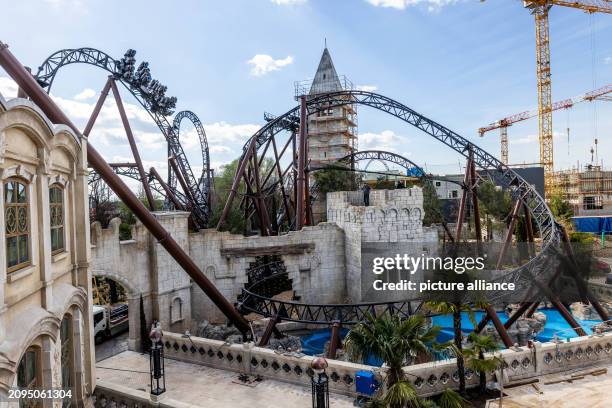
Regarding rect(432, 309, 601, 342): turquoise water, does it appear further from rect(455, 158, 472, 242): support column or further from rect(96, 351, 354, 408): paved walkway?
rect(96, 351, 354, 408): paved walkway

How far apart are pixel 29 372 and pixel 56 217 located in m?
3.17

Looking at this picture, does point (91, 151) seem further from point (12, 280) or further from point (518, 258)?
point (518, 258)

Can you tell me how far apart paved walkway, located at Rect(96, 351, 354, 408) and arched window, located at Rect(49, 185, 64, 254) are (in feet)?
19.1

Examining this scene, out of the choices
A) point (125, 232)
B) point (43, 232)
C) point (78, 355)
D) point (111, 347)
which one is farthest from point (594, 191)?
point (43, 232)

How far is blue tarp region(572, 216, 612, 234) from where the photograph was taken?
46781 millimetres

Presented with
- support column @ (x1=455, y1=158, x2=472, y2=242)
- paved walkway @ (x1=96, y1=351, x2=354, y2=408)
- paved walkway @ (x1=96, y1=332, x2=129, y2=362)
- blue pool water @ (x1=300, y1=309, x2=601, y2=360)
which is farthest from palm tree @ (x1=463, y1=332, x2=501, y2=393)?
support column @ (x1=455, y1=158, x2=472, y2=242)

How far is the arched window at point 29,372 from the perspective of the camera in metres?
6.54

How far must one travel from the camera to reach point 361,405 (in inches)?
414

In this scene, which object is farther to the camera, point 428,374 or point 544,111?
point 544,111

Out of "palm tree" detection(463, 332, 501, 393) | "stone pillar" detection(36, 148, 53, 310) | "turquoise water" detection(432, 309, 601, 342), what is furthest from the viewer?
"turquoise water" detection(432, 309, 601, 342)

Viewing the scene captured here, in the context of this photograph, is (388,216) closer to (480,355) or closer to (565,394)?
(480,355)

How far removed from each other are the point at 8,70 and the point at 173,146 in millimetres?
17372

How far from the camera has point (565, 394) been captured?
34.5 ft

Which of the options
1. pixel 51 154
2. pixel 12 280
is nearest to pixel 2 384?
pixel 12 280
